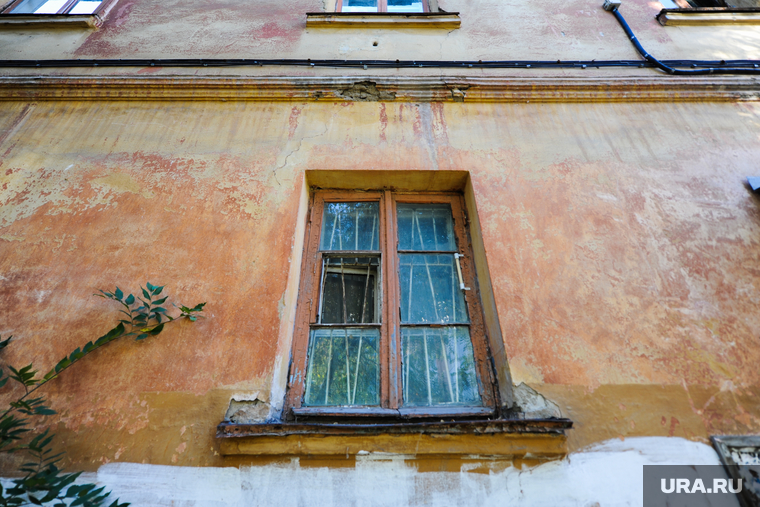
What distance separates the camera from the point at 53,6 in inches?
203

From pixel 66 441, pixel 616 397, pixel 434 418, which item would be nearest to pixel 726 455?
pixel 616 397

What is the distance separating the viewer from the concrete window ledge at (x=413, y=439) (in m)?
2.08

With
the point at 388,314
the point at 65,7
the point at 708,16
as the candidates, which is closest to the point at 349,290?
the point at 388,314

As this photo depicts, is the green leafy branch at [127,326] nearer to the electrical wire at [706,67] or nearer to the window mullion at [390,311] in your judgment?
the window mullion at [390,311]

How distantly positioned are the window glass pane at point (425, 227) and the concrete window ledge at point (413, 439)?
131 cm

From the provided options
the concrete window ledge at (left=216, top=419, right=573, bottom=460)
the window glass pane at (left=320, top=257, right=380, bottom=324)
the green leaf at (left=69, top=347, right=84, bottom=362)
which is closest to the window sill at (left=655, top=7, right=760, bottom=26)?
the window glass pane at (left=320, top=257, right=380, bottom=324)

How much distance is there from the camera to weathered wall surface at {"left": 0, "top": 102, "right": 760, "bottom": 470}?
2.25 metres

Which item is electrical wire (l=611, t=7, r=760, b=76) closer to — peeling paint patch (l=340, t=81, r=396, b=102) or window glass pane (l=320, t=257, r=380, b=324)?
peeling paint patch (l=340, t=81, r=396, b=102)

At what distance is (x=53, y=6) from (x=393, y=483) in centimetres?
640

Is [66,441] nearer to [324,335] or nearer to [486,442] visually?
[324,335]

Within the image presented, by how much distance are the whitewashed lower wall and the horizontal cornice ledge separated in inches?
110

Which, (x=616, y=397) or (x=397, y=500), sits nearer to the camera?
(x=397, y=500)

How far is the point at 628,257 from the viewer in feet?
9.08

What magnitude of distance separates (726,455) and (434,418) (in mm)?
1386
